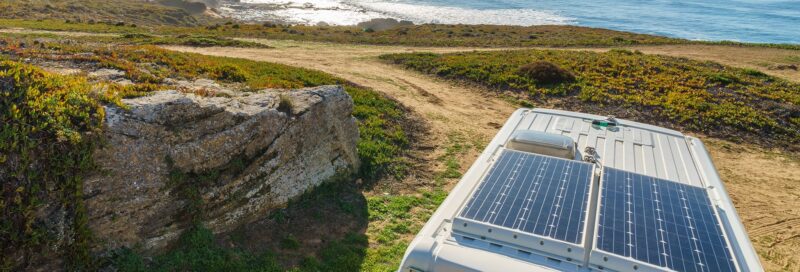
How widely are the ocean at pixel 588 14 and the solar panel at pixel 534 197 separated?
325ft

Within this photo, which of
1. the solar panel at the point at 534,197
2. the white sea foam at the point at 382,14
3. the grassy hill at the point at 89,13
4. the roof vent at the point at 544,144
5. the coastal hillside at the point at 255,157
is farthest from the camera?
the white sea foam at the point at 382,14

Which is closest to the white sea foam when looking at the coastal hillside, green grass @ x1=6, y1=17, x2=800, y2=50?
green grass @ x1=6, y1=17, x2=800, y2=50

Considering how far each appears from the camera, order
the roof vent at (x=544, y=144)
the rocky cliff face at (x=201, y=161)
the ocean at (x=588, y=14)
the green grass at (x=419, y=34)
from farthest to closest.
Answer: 1. the ocean at (x=588, y=14)
2. the green grass at (x=419, y=34)
3. the roof vent at (x=544, y=144)
4. the rocky cliff face at (x=201, y=161)

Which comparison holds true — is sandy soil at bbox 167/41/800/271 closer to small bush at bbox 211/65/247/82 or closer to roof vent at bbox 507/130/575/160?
roof vent at bbox 507/130/575/160

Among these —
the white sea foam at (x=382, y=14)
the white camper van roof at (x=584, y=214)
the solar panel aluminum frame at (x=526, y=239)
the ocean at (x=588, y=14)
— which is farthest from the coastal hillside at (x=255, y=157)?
the white sea foam at (x=382, y=14)

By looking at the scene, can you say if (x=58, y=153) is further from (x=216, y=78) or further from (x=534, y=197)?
(x=216, y=78)

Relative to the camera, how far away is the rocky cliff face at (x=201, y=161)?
870 centimetres

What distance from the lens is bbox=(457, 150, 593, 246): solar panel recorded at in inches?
251

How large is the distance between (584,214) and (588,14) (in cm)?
13531

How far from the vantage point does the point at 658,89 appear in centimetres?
2947

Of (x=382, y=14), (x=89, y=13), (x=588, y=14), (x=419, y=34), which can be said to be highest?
(x=588, y=14)

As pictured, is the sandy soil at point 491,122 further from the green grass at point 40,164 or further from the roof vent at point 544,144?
the green grass at point 40,164

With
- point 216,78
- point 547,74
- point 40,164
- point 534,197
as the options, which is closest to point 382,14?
point 547,74

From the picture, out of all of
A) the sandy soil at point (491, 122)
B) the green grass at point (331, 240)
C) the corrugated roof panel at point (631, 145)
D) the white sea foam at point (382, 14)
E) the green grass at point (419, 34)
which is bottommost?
the green grass at point (331, 240)
